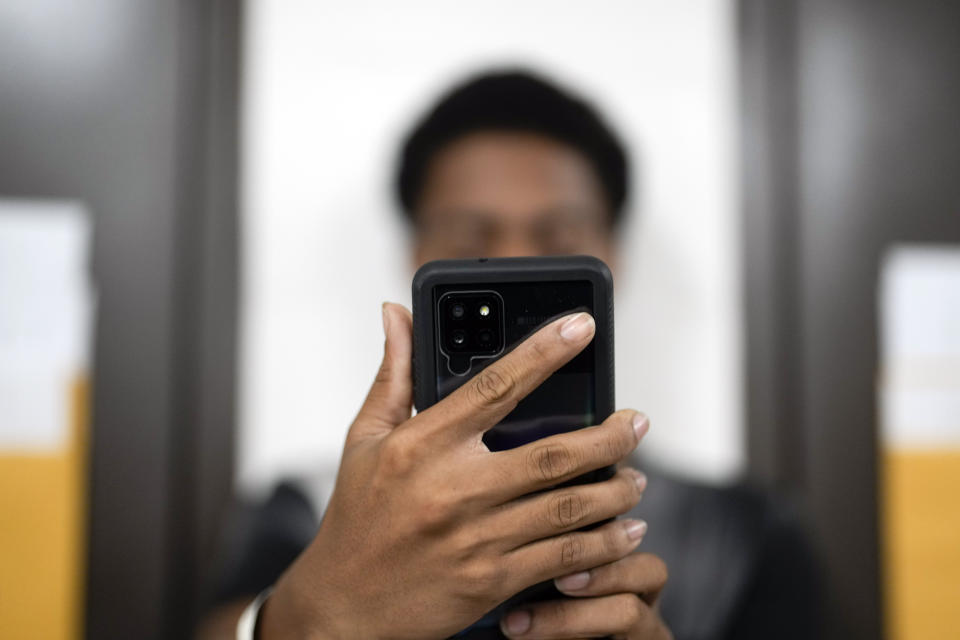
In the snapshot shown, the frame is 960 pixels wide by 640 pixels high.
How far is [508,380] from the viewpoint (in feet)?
0.91

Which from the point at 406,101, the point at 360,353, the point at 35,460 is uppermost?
the point at 406,101

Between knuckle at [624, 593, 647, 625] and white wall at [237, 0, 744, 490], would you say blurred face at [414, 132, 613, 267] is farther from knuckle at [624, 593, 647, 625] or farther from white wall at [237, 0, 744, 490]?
knuckle at [624, 593, 647, 625]

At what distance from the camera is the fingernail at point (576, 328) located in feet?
0.92

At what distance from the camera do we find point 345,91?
745mm

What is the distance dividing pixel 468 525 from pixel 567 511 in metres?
0.05

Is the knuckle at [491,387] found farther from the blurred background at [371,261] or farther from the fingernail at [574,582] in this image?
the blurred background at [371,261]

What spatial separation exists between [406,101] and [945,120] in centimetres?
71

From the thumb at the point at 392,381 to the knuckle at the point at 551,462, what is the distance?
2.9 inches

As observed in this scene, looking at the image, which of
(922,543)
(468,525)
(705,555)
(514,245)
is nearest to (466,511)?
(468,525)

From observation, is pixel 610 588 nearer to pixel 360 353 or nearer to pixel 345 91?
pixel 360 353

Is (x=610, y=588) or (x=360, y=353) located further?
(x=360, y=353)

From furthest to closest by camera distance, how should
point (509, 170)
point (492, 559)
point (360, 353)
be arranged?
point (360, 353), point (509, 170), point (492, 559)

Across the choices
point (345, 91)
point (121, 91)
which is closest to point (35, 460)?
point (121, 91)

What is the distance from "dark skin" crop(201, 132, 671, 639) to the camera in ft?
0.91
